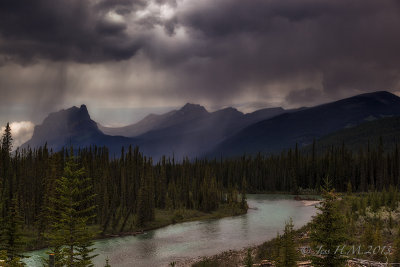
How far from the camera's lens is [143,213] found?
238 ft

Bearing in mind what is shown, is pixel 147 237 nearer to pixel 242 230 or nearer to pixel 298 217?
pixel 242 230

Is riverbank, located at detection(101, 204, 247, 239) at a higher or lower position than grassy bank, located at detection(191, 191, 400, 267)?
lower

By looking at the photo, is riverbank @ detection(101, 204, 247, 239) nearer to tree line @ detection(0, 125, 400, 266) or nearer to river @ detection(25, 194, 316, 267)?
tree line @ detection(0, 125, 400, 266)

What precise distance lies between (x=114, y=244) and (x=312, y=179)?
120 meters

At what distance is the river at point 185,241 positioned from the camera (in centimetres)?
4747

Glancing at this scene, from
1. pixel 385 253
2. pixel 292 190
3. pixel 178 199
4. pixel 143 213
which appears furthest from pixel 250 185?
pixel 385 253

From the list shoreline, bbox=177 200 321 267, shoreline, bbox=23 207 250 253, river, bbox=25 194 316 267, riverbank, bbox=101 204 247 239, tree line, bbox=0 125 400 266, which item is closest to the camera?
shoreline, bbox=177 200 321 267

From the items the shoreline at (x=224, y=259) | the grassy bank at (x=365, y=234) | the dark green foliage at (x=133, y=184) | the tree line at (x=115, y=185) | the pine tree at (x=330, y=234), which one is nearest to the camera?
the pine tree at (x=330, y=234)

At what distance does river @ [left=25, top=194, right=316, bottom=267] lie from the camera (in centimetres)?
4747

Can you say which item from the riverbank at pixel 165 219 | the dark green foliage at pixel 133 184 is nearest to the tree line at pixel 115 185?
the dark green foliage at pixel 133 184

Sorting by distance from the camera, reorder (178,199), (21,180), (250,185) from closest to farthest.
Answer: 1. (21,180)
2. (178,199)
3. (250,185)

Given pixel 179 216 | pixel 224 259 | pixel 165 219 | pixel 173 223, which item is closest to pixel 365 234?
pixel 224 259

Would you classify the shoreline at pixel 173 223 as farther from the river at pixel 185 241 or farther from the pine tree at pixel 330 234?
the pine tree at pixel 330 234

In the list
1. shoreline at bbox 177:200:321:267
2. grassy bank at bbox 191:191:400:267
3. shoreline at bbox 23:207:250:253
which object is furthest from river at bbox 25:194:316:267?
grassy bank at bbox 191:191:400:267
